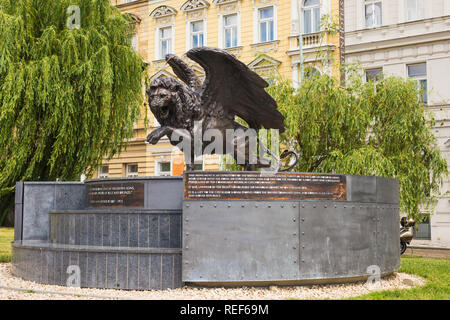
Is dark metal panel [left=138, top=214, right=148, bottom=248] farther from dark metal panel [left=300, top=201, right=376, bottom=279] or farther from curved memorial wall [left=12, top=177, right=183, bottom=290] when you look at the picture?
dark metal panel [left=300, top=201, right=376, bottom=279]

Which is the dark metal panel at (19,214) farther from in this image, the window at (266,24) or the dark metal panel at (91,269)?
the window at (266,24)

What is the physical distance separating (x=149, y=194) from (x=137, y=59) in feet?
24.7

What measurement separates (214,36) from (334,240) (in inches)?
840

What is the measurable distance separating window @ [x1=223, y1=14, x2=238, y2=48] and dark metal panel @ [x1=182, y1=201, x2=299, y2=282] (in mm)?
20630

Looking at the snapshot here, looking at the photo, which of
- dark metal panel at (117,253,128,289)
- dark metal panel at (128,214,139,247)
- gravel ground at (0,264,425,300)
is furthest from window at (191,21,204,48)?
dark metal panel at (117,253,128,289)

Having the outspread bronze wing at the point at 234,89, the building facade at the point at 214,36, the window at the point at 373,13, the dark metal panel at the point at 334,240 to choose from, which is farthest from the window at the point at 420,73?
the dark metal panel at the point at 334,240

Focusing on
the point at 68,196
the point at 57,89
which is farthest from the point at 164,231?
the point at 57,89

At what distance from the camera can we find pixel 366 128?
1515cm

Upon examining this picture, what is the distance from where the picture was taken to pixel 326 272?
7.36 m

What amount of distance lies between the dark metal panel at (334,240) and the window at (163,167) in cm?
2014

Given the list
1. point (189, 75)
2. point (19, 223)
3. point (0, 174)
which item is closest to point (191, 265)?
point (189, 75)

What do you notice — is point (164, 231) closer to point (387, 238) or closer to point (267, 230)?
point (267, 230)

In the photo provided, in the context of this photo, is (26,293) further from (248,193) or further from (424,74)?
(424,74)

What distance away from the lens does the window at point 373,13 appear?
76.9ft
